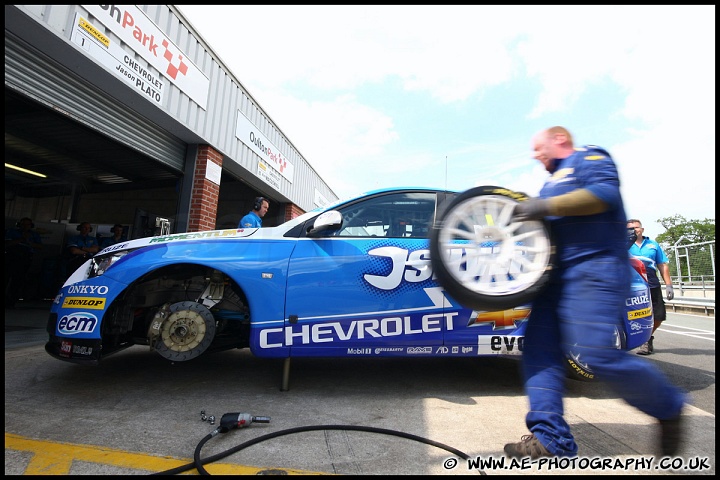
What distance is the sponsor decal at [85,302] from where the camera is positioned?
254 cm

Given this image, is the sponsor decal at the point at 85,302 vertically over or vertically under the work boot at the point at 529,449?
over

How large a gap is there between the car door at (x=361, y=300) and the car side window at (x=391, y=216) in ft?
0.36

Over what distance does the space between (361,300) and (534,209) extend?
135cm

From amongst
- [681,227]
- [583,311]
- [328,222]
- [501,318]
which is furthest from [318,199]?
[681,227]

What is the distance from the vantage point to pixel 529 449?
5.67 feet

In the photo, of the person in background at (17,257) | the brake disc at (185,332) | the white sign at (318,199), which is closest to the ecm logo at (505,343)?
the brake disc at (185,332)

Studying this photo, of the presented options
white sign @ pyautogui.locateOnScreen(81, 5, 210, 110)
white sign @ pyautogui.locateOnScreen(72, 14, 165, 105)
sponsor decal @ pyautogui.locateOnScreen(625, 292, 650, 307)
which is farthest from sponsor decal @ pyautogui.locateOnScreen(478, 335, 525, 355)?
white sign @ pyautogui.locateOnScreen(81, 5, 210, 110)

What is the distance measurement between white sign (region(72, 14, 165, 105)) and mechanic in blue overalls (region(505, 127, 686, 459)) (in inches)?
176

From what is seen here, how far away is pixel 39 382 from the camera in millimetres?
2732

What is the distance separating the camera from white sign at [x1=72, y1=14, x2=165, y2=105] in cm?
373

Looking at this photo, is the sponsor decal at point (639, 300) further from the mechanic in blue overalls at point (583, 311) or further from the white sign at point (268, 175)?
the white sign at point (268, 175)

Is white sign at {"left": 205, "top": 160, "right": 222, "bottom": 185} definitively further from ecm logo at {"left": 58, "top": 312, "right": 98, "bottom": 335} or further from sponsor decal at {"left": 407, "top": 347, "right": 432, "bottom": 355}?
sponsor decal at {"left": 407, "top": 347, "right": 432, "bottom": 355}

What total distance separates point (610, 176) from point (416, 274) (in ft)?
4.37

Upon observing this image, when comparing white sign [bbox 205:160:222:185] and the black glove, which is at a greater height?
white sign [bbox 205:160:222:185]
